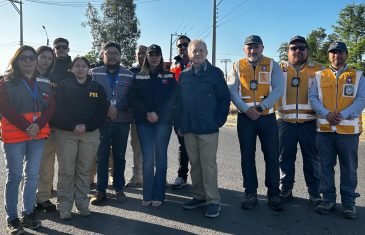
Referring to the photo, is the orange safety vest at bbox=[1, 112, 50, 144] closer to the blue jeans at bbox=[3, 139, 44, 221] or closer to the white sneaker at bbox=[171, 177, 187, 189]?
the blue jeans at bbox=[3, 139, 44, 221]

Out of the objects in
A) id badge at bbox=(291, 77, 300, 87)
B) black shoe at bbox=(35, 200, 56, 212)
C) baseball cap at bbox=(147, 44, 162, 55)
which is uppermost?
baseball cap at bbox=(147, 44, 162, 55)

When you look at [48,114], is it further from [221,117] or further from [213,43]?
[213,43]

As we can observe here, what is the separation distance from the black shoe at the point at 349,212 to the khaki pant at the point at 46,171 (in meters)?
3.88

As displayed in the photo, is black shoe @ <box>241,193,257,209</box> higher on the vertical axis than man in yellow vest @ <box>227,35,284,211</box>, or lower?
lower

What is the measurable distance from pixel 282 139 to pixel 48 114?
3.19 metres

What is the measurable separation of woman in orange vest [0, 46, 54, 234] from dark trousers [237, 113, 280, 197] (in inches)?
100

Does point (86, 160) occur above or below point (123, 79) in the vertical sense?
below

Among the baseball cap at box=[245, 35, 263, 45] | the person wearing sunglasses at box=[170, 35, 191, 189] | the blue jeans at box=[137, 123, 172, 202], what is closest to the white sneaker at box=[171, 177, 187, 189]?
the person wearing sunglasses at box=[170, 35, 191, 189]

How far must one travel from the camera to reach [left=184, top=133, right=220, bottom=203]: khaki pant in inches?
175

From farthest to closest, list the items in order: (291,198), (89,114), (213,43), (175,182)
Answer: (213,43) < (175,182) < (291,198) < (89,114)

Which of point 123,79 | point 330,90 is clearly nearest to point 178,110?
point 123,79

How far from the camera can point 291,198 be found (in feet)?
16.5

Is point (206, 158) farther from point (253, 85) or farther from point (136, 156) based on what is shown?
point (136, 156)

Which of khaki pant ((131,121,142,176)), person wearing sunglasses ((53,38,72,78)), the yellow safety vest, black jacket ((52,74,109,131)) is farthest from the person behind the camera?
khaki pant ((131,121,142,176))
